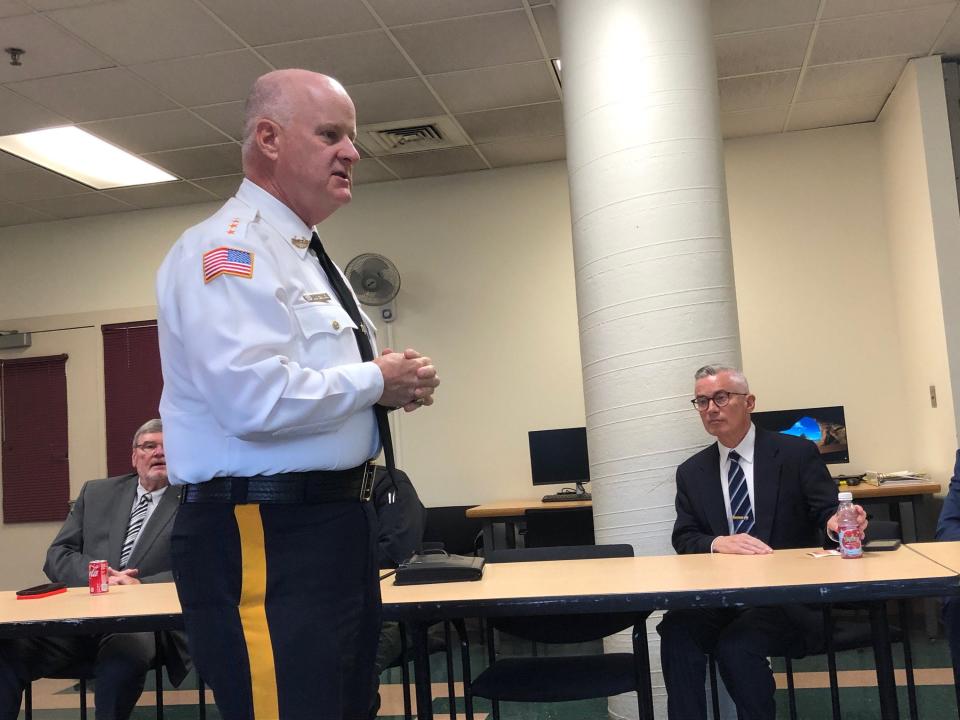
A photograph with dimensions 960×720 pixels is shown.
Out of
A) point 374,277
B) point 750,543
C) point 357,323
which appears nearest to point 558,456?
point 374,277

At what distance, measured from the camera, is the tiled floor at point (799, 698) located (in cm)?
410

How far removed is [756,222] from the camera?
22.3ft

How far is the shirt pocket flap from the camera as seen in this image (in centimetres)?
151

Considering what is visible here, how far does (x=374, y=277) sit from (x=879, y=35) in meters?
3.57

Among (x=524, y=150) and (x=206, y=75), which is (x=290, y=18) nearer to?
(x=206, y=75)

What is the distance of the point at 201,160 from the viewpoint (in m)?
6.48

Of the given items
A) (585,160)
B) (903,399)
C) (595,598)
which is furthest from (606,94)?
(903,399)

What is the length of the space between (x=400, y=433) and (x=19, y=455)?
3.01 metres

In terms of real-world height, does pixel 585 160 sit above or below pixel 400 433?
above

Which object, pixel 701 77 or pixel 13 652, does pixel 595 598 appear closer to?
pixel 13 652

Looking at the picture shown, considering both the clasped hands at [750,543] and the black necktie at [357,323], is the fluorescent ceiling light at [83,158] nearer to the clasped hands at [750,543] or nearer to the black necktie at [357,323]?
the clasped hands at [750,543]

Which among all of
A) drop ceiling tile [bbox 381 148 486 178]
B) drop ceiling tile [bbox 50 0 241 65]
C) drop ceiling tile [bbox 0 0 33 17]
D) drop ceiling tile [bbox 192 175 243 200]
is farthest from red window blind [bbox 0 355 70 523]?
drop ceiling tile [bbox 0 0 33 17]

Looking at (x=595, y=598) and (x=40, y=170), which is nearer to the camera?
(x=595, y=598)

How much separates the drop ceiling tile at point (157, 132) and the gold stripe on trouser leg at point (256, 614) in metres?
4.70
